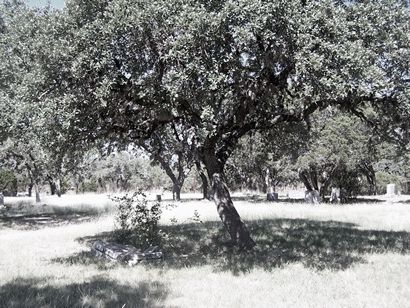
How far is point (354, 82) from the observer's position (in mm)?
8086

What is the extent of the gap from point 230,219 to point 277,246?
1.86 metres

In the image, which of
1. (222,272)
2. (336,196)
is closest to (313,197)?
(336,196)

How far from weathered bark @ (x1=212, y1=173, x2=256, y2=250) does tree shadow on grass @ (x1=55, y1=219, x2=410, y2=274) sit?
278 mm

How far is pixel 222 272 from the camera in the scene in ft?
29.9

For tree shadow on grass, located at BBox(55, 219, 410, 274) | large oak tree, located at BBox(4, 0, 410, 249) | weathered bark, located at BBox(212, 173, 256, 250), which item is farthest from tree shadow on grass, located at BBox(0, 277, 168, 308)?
weathered bark, located at BBox(212, 173, 256, 250)

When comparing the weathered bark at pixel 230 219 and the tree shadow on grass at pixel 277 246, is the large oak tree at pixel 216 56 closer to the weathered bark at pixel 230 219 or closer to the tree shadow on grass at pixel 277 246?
the weathered bark at pixel 230 219

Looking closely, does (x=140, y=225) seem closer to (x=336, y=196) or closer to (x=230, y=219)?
(x=230, y=219)

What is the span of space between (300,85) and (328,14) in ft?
4.85

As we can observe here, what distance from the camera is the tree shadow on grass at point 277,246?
33.1ft

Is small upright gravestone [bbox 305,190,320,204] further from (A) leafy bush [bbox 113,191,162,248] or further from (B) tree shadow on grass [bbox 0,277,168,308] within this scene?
(B) tree shadow on grass [bbox 0,277,168,308]

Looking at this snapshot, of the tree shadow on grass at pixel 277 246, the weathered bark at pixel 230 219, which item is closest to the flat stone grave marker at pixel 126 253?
the tree shadow on grass at pixel 277 246

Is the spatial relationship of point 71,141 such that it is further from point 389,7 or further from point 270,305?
point 389,7

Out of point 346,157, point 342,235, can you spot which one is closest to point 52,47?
point 342,235

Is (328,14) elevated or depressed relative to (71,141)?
elevated
